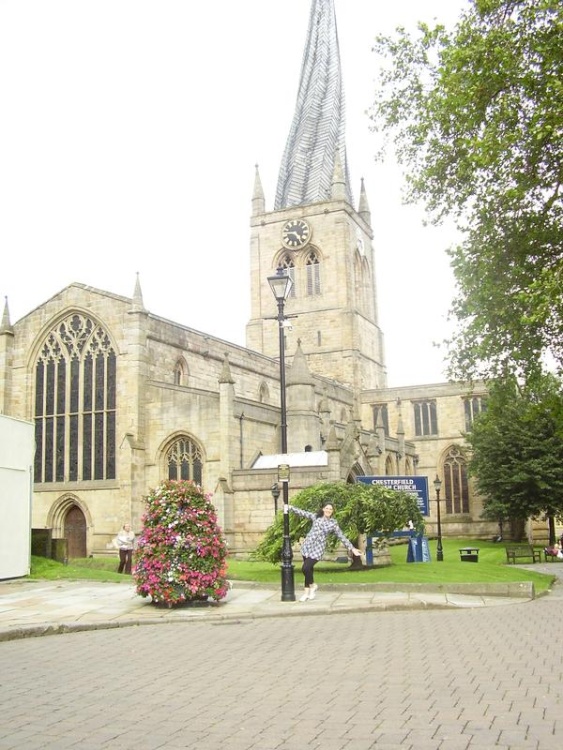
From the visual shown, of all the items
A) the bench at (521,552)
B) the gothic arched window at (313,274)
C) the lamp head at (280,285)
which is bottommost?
the bench at (521,552)

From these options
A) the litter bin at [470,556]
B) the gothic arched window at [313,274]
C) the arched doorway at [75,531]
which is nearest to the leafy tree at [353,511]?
the litter bin at [470,556]

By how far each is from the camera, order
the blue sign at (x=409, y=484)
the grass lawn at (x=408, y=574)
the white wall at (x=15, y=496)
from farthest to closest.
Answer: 1. the blue sign at (x=409, y=484)
2. the white wall at (x=15, y=496)
3. the grass lawn at (x=408, y=574)

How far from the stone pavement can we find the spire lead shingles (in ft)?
172

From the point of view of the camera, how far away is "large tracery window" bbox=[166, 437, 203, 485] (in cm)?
3406

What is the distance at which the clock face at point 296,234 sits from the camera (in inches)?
2574

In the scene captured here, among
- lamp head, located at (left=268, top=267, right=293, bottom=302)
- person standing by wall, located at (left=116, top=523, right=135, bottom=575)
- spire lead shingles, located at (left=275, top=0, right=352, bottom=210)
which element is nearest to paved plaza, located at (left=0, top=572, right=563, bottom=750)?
lamp head, located at (left=268, top=267, right=293, bottom=302)

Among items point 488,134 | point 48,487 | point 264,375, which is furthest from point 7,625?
point 264,375

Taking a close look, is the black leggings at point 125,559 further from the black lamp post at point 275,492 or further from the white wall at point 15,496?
the black lamp post at point 275,492

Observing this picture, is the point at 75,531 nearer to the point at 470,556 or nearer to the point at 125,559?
the point at 125,559

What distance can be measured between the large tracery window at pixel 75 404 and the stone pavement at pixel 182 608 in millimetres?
16024

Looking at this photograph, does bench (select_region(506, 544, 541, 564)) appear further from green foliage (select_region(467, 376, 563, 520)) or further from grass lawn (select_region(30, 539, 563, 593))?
green foliage (select_region(467, 376, 563, 520))

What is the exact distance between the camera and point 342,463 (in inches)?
1272

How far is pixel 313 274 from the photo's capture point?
64938 mm

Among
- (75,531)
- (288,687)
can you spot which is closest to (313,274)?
(75,531)
